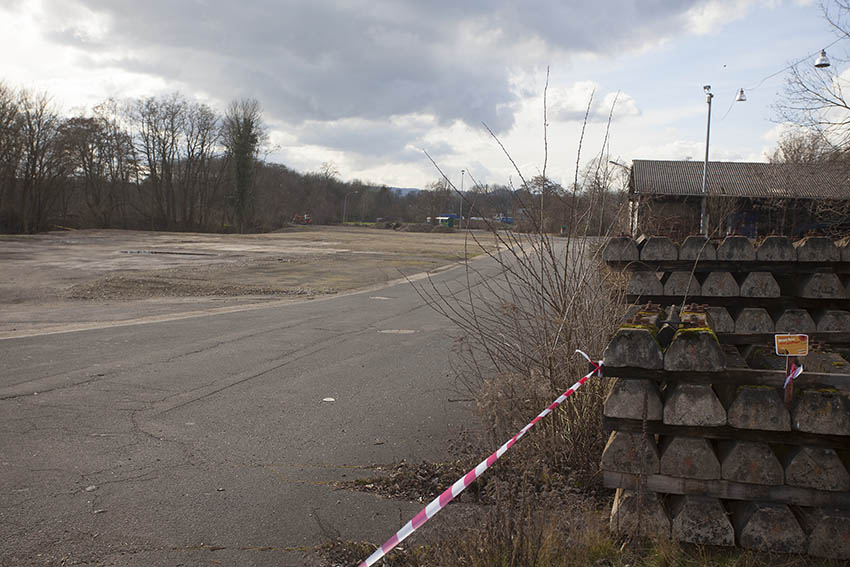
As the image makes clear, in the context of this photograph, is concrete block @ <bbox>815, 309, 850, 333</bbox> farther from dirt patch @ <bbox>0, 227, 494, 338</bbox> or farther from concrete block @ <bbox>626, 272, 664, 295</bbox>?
dirt patch @ <bbox>0, 227, 494, 338</bbox>

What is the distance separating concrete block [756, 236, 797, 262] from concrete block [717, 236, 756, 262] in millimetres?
75

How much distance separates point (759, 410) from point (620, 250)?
7.13ft

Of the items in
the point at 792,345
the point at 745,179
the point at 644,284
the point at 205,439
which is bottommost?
the point at 205,439

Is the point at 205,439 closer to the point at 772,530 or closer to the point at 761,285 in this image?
the point at 772,530

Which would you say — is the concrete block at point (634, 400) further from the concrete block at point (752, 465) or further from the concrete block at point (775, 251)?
the concrete block at point (775, 251)

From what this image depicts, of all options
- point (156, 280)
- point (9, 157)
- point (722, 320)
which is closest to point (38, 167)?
point (9, 157)

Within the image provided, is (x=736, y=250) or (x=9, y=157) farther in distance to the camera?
(x=9, y=157)

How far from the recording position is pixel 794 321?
576 centimetres

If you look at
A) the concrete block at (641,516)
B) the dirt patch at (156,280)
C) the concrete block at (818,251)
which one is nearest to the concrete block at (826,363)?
the concrete block at (818,251)

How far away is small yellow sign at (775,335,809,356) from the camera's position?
10.6 feet

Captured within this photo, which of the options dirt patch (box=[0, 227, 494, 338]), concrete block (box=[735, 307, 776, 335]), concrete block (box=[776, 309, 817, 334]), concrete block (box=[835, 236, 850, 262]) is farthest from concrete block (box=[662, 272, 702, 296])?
dirt patch (box=[0, 227, 494, 338])

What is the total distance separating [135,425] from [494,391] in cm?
364

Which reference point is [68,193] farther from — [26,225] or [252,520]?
[252,520]

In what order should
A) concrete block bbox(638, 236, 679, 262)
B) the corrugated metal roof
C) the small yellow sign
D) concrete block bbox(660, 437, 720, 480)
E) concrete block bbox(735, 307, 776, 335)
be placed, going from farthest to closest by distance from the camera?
the corrugated metal roof
concrete block bbox(735, 307, 776, 335)
concrete block bbox(638, 236, 679, 262)
concrete block bbox(660, 437, 720, 480)
the small yellow sign
